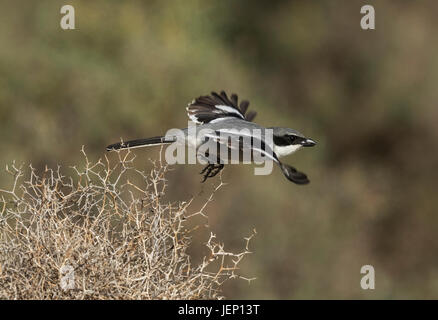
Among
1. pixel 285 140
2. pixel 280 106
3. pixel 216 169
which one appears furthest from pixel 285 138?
pixel 280 106

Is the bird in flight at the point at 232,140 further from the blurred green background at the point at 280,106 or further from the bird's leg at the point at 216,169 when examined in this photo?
the blurred green background at the point at 280,106

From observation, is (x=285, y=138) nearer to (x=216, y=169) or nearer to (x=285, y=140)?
(x=285, y=140)

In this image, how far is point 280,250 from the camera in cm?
984

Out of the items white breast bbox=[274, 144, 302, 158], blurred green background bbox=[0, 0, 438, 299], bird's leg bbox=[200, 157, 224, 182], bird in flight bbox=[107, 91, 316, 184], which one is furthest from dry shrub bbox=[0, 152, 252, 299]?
blurred green background bbox=[0, 0, 438, 299]

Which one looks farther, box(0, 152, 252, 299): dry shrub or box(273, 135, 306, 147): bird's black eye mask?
box(273, 135, 306, 147): bird's black eye mask

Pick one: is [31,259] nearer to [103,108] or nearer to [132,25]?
[103,108]

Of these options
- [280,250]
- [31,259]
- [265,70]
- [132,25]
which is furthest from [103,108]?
[31,259]

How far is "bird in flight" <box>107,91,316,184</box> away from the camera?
4441mm

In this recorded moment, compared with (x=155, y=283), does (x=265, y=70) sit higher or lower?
higher

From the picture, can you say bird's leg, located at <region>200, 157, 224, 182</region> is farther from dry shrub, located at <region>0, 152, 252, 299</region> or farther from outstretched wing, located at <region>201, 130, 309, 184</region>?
dry shrub, located at <region>0, 152, 252, 299</region>

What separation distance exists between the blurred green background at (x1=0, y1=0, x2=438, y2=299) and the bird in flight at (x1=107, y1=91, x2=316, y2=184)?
285 cm

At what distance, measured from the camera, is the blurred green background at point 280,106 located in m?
9.55

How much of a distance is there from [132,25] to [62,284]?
786 cm

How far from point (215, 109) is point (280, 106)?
6402mm
